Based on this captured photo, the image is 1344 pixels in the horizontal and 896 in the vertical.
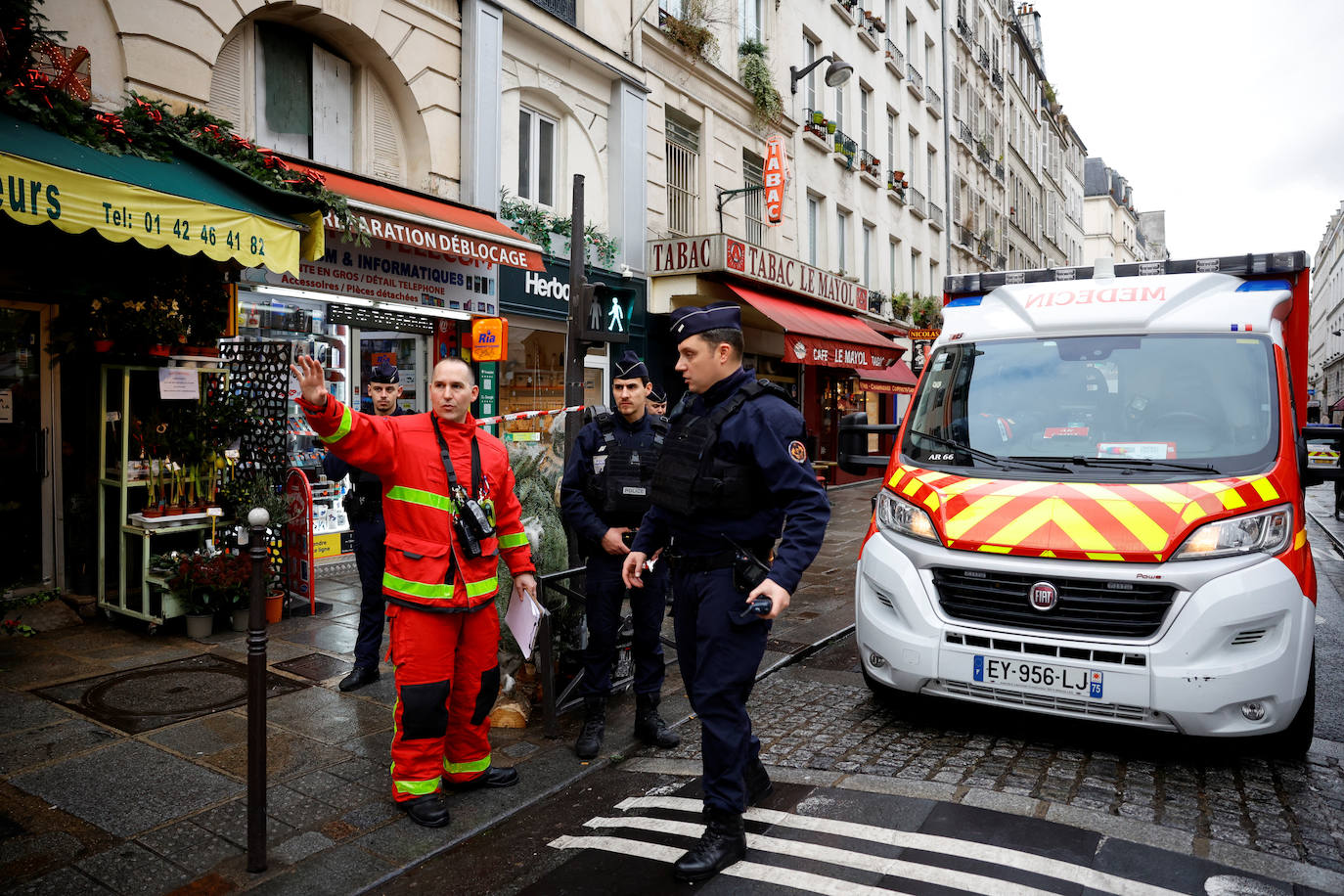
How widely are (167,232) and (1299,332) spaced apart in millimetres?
6980

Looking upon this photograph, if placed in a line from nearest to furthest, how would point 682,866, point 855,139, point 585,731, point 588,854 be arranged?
point 682,866
point 588,854
point 585,731
point 855,139

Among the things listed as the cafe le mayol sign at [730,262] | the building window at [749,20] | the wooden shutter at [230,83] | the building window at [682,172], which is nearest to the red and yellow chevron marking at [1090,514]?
the wooden shutter at [230,83]

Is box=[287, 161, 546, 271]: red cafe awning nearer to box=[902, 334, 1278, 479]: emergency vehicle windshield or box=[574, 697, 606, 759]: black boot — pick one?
box=[574, 697, 606, 759]: black boot

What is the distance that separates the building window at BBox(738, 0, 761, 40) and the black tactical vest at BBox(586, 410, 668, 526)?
14.5 metres

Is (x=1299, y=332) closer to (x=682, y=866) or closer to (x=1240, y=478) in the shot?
(x=1240, y=478)

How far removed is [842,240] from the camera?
21.9 meters

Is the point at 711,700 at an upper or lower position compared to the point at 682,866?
upper

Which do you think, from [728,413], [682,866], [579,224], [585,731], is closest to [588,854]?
[682,866]

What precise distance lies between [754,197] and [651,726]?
1440 centimetres

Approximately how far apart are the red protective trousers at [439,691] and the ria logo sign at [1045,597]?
2.46m

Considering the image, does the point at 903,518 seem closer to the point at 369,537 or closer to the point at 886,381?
the point at 369,537

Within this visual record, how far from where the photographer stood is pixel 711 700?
329 centimetres

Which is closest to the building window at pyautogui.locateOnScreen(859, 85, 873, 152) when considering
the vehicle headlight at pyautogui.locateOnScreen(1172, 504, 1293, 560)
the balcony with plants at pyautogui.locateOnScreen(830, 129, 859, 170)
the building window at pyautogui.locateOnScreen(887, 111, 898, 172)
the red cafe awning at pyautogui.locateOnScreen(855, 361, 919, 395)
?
the balcony with plants at pyautogui.locateOnScreen(830, 129, 859, 170)

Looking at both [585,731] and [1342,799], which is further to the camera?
[585,731]
